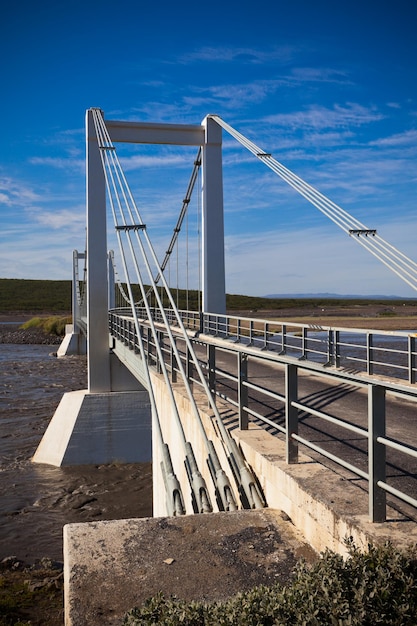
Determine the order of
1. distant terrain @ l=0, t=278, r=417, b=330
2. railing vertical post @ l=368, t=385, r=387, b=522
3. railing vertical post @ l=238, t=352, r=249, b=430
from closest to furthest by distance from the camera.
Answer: railing vertical post @ l=368, t=385, r=387, b=522, railing vertical post @ l=238, t=352, r=249, b=430, distant terrain @ l=0, t=278, r=417, b=330

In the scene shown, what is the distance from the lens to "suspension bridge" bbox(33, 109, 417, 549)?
488 centimetres

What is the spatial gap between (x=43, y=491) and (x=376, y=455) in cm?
1298

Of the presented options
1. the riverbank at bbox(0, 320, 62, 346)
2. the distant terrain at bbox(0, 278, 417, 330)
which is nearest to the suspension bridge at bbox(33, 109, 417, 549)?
the riverbank at bbox(0, 320, 62, 346)

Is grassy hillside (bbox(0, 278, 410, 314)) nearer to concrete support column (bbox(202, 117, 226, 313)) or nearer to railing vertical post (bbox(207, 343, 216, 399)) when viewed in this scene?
concrete support column (bbox(202, 117, 226, 313))

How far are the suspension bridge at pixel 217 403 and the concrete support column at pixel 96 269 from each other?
1.3 inches

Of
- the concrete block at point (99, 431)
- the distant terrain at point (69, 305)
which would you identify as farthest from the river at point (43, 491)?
the distant terrain at point (69, 305)

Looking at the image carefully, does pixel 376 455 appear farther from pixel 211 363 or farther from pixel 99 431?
pixel 99 431

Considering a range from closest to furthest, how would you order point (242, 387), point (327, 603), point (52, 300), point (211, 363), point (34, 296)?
point (327, 603) < point (242, 387) < point (211, 363) < point (52, 300) < point (34, 296)

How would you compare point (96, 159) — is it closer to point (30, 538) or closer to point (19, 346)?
point (30, 538)

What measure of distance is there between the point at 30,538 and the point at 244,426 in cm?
709

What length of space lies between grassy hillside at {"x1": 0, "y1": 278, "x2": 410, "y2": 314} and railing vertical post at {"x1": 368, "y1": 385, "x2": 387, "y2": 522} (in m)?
90.8

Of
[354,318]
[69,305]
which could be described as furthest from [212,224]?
[69,305]

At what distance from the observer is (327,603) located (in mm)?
2963

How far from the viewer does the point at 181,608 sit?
306cm
